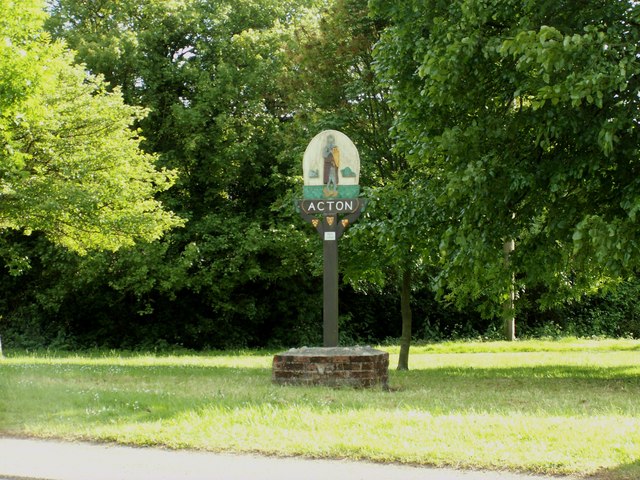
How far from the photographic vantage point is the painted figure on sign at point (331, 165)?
1288 cm

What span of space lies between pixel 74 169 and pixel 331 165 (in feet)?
30.2

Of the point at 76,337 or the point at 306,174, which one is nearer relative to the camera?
the point at 306,174

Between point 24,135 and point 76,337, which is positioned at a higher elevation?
point 24,135

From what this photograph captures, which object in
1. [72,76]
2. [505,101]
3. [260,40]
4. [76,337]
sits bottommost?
[76,337]

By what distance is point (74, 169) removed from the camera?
19609 millimetres

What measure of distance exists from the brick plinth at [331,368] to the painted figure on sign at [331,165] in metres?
2.73

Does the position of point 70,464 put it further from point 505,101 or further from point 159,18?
point 159,18

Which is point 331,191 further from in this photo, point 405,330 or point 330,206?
point 405,330

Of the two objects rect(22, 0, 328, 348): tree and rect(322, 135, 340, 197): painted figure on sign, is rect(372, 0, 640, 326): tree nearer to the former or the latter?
rect(322, 135, 340, 197): painted figure on sign

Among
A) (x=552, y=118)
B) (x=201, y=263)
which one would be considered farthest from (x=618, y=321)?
(x=552, y=118)

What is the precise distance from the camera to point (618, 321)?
33531 millimetres

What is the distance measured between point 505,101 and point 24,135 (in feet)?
39.4

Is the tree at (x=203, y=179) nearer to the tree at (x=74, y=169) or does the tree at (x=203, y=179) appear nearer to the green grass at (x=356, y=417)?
the tree at (x=74, y=169)

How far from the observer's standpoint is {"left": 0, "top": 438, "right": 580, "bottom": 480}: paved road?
6.04m
